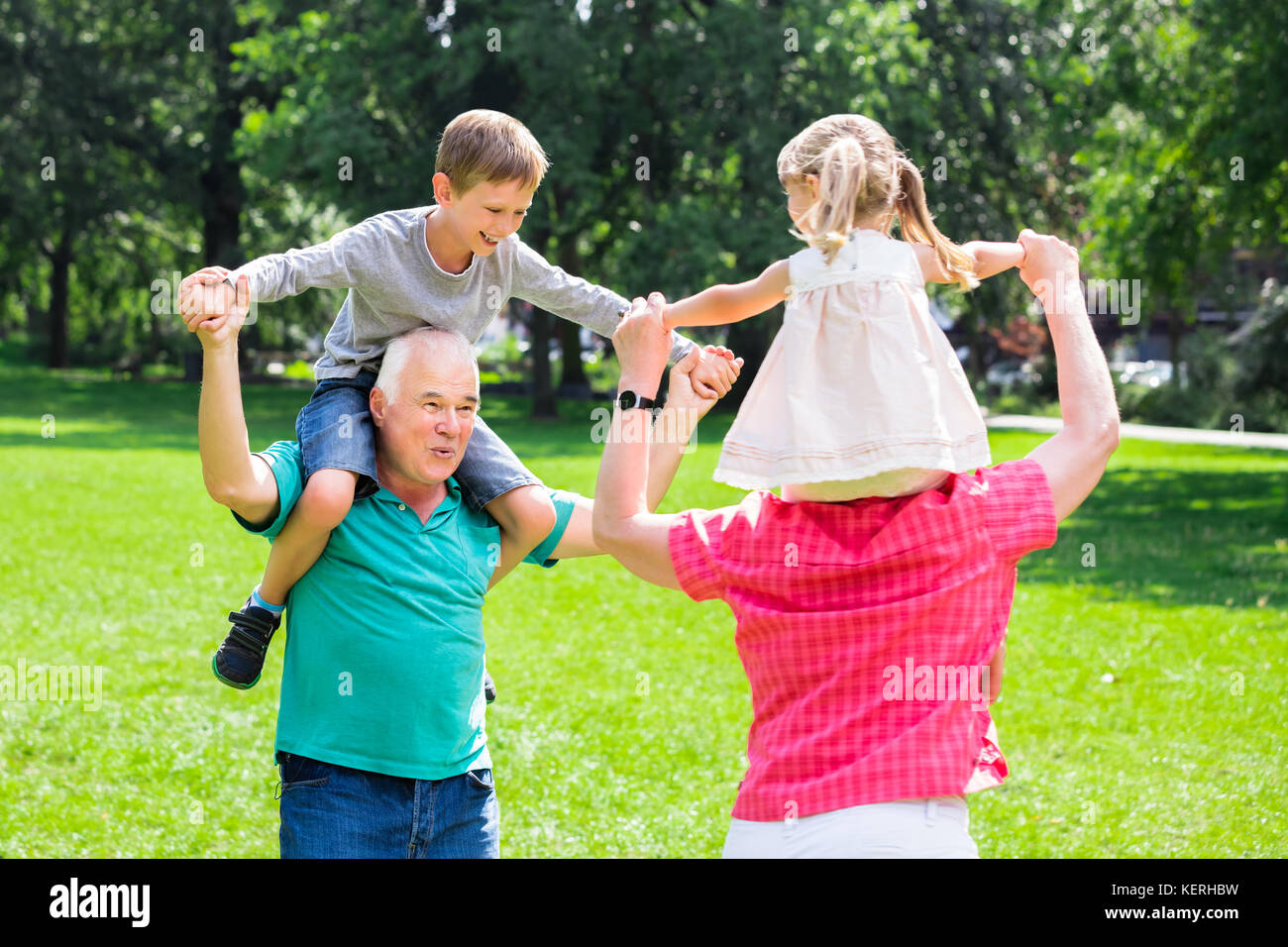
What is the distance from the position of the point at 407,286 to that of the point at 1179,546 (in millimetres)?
12154

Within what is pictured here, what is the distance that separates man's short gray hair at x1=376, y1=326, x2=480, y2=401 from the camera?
327cm

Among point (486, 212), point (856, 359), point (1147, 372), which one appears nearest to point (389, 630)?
point (486, 212)

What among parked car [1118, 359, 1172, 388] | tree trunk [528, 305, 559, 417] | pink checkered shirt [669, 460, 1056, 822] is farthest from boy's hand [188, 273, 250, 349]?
parked car [1118, 359, 1172, 388]

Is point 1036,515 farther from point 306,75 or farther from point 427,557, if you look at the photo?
point 306,75

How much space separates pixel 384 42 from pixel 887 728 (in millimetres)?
28541

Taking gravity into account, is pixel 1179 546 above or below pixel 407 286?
below

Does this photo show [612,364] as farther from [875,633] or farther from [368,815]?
[875,633]

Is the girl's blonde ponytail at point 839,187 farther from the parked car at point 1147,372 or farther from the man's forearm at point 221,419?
the parked car at point 1147,372

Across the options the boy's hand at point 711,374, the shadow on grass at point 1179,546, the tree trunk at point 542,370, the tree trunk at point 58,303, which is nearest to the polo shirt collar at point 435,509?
the boy's hand at point 711,374

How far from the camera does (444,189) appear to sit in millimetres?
3666

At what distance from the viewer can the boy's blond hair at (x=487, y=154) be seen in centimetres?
355

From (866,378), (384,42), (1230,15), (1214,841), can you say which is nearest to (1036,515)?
(866,378)

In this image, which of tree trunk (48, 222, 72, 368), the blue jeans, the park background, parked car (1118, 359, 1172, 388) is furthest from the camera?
tree trunk (48, 222, 72, 368)

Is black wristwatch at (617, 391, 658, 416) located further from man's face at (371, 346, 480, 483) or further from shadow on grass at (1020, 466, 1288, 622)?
shadow on grass at (1020, 466, 1288, 622)
